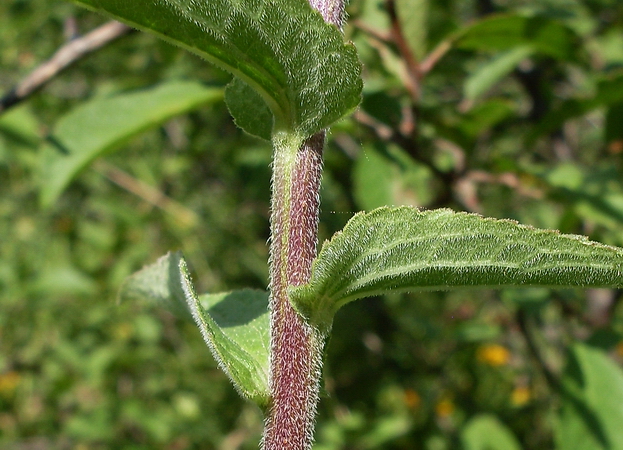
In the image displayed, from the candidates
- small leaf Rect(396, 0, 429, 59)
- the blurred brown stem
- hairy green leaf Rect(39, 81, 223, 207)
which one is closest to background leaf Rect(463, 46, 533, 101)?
small leaf Rect(396, 0, 429, 59)

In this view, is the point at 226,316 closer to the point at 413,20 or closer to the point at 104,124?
the point at 104,124

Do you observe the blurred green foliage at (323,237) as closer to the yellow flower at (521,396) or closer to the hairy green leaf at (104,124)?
the yellow flower at (521,396)

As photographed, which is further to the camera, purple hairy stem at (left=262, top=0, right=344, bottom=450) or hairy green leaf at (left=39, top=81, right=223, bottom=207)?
hairy green leaf at (left=39, top=81, right=223, bottom=207)

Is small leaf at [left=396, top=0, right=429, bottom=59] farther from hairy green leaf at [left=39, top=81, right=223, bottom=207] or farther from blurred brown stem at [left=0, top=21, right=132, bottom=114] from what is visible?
blurred brown stem at [left=0, top=21, right=132, bottom=114]

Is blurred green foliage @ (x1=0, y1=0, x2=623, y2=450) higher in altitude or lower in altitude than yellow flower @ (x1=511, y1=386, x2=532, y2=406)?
higher

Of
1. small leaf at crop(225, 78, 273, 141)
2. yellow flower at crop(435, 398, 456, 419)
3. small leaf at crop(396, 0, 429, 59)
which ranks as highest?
small leaf at crop(396, 0, 429, 59)

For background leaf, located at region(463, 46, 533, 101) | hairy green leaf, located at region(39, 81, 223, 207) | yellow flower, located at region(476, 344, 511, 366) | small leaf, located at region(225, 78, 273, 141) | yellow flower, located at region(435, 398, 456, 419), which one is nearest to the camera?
small leaf, located at region(225, 78, 273, 141)

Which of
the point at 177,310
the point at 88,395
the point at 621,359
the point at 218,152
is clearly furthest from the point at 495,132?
the point at 88,395
